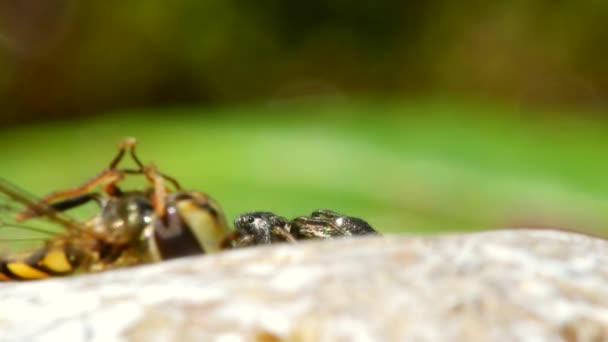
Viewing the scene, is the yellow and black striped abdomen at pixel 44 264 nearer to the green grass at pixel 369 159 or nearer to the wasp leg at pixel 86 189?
the wasp leg at pixel 86 189

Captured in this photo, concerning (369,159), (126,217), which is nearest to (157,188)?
(126,217)

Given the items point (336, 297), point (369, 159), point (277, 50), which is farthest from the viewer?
point (277, 50)

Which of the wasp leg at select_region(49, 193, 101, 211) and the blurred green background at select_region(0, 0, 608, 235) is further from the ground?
the blurred green background at select_region(0, 0, 608, 235)

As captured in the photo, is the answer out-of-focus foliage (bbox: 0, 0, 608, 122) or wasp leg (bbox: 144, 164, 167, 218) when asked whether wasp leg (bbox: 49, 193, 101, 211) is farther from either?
out-of-focus foliage (bbox: 0, 0, 608, 122)

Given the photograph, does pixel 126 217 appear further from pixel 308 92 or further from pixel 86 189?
pixel 308 92

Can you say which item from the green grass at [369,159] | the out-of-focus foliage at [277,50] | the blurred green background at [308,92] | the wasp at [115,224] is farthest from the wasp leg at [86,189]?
the out-of-focus foliage at [277,50]

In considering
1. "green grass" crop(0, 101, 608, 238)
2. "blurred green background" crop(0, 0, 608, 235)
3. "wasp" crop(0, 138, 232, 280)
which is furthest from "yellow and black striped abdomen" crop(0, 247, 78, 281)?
"blurred green background" crop(0, 0, 608, 235)

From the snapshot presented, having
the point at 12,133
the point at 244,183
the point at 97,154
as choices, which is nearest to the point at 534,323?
the point at 244,183
